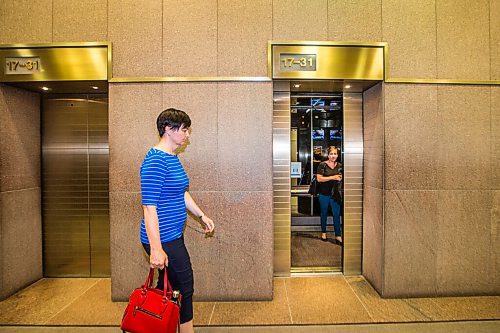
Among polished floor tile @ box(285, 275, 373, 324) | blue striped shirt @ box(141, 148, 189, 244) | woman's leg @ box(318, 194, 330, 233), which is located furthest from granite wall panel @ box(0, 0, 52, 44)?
woman's leg @ box(318, 194, 330, 233)

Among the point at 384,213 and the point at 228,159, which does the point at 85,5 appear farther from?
the point at 384,213

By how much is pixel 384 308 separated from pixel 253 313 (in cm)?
152

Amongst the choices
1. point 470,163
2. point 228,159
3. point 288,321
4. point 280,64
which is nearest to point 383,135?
point 470,163

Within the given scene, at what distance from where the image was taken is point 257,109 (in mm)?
3512

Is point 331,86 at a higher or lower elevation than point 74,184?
higher

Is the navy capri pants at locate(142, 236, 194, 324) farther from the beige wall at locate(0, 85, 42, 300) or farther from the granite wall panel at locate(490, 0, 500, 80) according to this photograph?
the granite wall panel at locate(490, 0, 500, 80)

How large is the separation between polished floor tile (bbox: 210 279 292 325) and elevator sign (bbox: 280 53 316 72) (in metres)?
2.80

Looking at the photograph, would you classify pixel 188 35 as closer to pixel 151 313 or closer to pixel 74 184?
pixel 74 184

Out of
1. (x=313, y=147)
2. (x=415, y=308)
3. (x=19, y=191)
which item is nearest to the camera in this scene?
(x=415, y=308)

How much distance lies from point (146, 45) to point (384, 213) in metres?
3.55

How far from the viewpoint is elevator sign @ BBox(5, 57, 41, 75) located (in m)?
3.53

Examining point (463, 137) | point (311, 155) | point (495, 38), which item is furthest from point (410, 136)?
point (311, 155)

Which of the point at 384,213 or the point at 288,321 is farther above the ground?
the point at 384,213

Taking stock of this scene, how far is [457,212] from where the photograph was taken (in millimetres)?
3650
